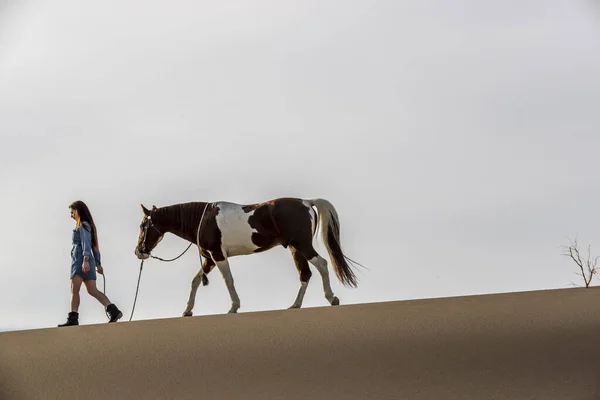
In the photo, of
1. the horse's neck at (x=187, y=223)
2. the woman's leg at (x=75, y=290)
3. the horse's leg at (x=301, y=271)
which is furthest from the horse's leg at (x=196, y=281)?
the woman's leg at (x=75, y=290)

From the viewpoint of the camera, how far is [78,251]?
15.2 meters

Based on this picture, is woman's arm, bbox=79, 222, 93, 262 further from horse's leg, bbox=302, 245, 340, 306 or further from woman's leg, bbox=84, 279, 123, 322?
horse's leg, bbox=302, 245, 340, 306

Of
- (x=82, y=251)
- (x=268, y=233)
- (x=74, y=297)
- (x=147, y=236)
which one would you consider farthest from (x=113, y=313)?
(x=268, y=233)

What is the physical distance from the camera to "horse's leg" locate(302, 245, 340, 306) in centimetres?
1581

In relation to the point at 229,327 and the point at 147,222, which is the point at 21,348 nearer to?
the point at 229,327

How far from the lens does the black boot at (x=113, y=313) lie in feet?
49.3

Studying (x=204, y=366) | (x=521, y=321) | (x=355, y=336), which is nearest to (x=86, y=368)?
(x=204, y=366)

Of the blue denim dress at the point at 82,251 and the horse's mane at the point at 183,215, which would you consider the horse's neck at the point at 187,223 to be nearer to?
the horse's mane at the point at 183,215

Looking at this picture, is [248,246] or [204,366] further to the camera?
[248,246]

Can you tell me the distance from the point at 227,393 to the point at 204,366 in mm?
827

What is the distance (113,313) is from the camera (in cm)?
1508

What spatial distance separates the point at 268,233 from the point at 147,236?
1961mm

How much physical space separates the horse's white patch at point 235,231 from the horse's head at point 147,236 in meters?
1.15

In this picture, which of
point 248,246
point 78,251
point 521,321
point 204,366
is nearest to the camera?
point 204,366
